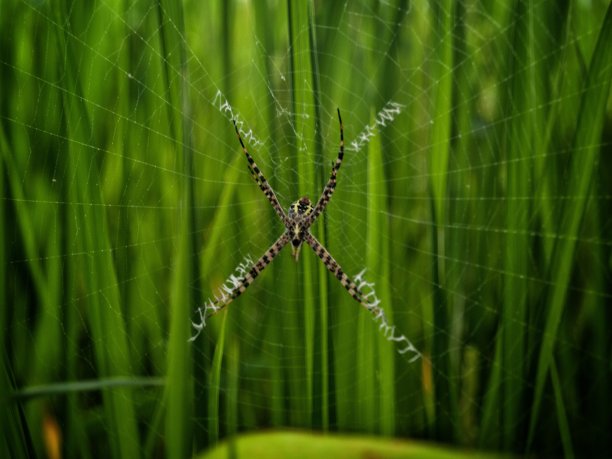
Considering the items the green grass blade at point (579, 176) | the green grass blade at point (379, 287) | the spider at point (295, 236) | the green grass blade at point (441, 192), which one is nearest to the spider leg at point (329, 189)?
the spider at point (295, 236)

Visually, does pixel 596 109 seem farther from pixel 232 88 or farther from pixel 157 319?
pixel 157 319

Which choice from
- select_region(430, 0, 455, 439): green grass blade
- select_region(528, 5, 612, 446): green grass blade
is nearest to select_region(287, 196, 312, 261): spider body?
select_region(430, 0, 455, 439): green grass blade

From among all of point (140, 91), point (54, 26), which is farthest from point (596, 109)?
point (54, 26)

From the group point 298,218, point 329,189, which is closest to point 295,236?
point 298,218

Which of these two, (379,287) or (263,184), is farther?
(379,287)

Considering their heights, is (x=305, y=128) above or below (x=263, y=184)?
A: above

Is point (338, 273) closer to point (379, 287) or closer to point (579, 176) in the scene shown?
point (379, 287)
